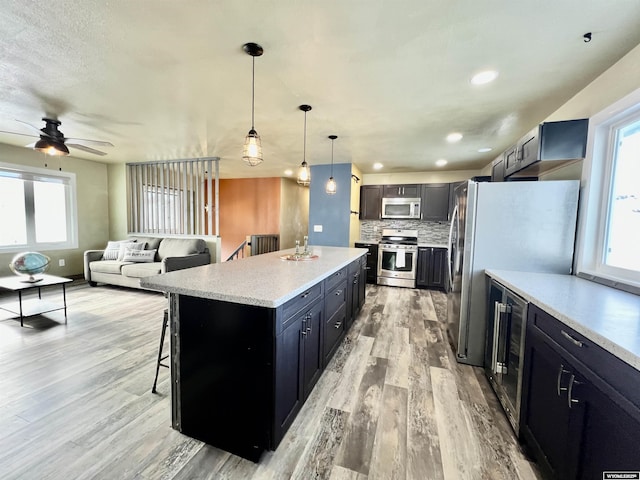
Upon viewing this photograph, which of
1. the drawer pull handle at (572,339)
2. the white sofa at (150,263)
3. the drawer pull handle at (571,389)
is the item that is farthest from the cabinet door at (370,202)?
the drawer pull handle at (571,389)

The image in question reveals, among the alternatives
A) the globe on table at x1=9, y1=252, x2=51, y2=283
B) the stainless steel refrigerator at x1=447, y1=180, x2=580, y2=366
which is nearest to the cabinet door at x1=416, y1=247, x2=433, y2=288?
the stainless steel refrigerator at x1=447, y1=180, x2=580, y2=366

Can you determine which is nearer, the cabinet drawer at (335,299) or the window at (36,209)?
the cabinet drawer at (335,299)

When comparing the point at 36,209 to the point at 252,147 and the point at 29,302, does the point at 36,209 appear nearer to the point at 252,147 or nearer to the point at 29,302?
the point at 29,302

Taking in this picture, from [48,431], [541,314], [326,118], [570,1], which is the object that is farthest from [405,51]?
[48,431]

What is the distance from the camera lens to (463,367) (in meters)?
2.36

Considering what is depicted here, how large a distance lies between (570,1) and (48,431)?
12.0 ft

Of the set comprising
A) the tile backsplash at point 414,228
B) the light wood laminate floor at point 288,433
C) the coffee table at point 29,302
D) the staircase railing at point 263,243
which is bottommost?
the light wood laminate floor at point 288,433

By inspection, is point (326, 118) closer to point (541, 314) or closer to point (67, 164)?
point (541, 314)

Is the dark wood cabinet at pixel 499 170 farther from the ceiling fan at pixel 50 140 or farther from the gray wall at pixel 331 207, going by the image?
the ceiling fan at pixel 50 140

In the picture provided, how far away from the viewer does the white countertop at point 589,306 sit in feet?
2.99

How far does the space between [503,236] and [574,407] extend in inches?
58.3

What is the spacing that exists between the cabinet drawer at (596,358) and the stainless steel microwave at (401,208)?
4180mm

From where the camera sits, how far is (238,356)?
1.37 m

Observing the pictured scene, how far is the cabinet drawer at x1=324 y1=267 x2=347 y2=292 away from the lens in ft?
6.76
